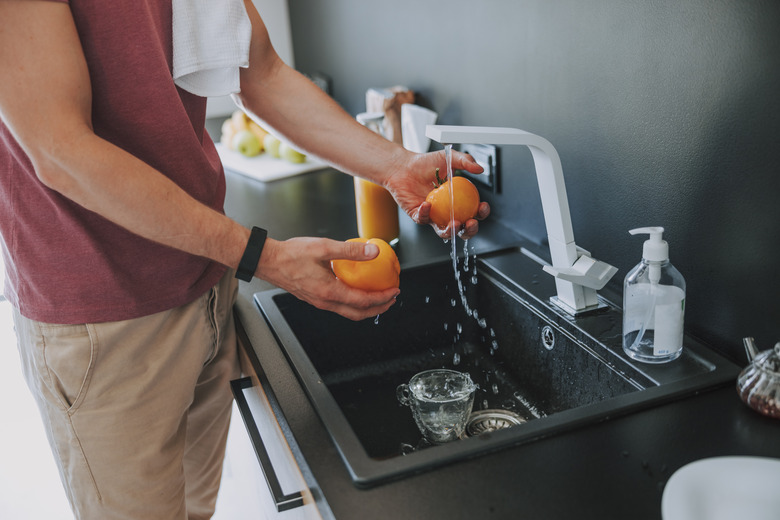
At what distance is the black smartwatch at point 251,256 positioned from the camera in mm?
955

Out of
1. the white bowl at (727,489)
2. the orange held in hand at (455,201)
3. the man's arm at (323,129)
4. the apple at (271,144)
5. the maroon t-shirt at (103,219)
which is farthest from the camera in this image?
the apple at (271,144)

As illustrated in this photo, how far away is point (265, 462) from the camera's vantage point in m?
1.01

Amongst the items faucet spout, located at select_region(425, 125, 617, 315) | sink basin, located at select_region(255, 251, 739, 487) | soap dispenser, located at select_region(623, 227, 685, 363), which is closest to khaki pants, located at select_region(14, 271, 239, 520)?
sink basin, located at select_region(255, 251, 739, 487)

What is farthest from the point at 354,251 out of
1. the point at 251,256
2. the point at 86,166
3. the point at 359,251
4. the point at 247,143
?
the point at 247,143

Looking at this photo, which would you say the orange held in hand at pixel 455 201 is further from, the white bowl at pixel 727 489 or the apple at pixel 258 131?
the apple at pixel 258 131

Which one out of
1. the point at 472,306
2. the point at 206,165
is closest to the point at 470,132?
the point at 206,165

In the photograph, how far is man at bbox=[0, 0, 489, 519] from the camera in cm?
84

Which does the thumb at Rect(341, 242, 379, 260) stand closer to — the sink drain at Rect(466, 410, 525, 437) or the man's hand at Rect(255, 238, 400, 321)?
the man's hand at Rect(255, 238, 400, 321)

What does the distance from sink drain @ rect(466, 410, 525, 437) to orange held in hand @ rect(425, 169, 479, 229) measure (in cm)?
33

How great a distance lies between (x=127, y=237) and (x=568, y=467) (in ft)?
2.22

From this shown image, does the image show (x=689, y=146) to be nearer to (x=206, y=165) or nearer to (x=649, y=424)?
(x=649, y=424)

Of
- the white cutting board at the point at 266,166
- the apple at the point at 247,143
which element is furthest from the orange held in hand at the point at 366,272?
the apple at the point at 247,143

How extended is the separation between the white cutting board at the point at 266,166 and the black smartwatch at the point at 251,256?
3.85 feet

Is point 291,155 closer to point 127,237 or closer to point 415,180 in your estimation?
point 415,180
